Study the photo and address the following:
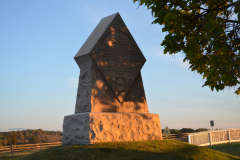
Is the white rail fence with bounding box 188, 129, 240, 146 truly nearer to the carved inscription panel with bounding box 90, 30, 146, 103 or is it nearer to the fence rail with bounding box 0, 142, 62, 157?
the carved inscription panel with bounding box 90, 30, 146, 103

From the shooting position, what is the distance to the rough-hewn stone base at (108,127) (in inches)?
311

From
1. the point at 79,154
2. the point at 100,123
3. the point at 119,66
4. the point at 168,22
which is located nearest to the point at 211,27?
the point at 168,22

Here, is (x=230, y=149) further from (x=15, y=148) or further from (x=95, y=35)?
(x=15, y=148)

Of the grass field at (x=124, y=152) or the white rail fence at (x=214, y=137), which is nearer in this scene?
the grass field at (x=124, y=152)

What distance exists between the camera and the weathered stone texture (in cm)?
855

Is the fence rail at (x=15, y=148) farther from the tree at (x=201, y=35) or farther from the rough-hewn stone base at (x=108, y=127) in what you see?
the tree at (x=201, y=35)

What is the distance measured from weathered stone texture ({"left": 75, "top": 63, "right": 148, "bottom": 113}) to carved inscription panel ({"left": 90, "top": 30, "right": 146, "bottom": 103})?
22 cm

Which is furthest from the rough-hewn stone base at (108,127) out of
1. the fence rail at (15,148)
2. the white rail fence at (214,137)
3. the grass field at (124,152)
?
the fence rail at (15,148)

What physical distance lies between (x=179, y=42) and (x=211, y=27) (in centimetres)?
140

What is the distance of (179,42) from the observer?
7.86 metres

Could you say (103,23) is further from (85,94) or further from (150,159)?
(150,159)

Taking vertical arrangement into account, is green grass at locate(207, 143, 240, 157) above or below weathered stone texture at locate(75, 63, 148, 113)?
below

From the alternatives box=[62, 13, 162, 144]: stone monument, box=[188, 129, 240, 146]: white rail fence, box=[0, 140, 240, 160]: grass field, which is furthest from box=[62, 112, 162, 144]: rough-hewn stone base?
box=[188, 129, 240, 146]: white rail fence

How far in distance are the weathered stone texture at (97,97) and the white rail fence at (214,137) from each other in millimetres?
10936
